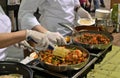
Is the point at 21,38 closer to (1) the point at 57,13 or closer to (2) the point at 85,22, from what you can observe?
(1) the point at 57,13

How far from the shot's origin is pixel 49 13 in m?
1.85

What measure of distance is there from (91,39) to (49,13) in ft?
1.72

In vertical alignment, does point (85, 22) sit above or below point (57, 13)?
below

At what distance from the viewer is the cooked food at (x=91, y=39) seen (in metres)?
1.44

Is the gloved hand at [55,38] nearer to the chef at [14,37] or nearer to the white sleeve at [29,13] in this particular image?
the chef at [14,37]

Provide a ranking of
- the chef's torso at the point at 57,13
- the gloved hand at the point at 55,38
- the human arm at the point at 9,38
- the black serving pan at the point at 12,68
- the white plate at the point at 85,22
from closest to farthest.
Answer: the black serving pan at the point at 12,68 < the human arm at the point at 9,38 < the gloved hand at the point at 55,38 < the chef's torso at the point at 57,13 < the white plate at the point at 85,22

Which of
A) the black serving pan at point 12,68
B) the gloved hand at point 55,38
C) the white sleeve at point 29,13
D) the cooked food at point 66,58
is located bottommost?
the black serving pan at point 12,68

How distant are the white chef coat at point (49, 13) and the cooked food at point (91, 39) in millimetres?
342

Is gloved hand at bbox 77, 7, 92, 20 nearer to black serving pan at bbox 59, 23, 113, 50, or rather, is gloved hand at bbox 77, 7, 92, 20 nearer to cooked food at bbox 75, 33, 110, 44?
black serving pan at bbox 59, 23, 113, 50

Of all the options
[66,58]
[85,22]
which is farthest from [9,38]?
[85,22]

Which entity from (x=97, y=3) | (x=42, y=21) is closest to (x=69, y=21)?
(x=42, y=21)

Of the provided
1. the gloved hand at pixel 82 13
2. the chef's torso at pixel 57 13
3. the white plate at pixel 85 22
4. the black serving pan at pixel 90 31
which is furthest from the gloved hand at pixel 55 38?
the gloved hand at pixel 82 13

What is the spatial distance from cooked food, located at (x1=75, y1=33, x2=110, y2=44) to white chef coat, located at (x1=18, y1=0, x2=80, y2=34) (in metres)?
0.34

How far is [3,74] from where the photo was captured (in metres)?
1.11
